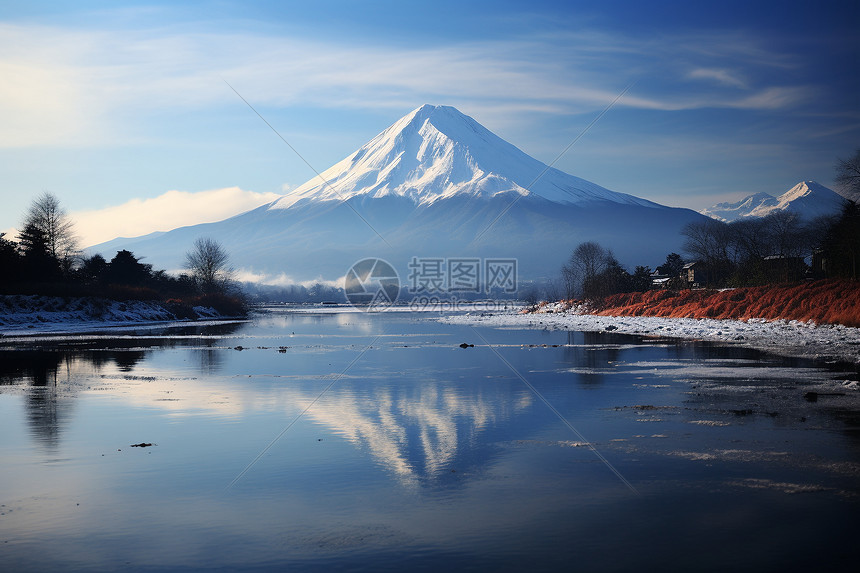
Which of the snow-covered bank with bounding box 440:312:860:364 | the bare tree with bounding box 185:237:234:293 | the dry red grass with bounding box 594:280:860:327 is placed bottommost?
the snow-covered bank with bounding box 440:312:860:364

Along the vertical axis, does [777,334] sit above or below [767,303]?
below

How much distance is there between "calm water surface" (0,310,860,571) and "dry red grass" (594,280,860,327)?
27.1 meters

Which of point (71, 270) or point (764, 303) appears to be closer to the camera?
point (764, 303)

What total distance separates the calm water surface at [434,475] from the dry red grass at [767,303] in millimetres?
27138

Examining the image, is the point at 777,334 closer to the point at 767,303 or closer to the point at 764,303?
the point at 767,303

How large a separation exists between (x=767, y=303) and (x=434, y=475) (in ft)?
170

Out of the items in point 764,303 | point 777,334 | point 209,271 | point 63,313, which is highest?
point 209,271

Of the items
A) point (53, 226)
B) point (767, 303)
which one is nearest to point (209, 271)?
point (53, 226)

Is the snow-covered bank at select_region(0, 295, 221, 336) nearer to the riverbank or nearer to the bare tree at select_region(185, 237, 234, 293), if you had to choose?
→ the bare tree at select_region(185, 237, 234, 293)

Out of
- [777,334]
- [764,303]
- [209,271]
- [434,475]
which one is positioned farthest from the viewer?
[209,271]

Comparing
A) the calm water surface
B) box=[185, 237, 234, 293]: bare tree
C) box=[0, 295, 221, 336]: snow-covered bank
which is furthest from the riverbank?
box=[185, 237, 234, 293]: bare tree

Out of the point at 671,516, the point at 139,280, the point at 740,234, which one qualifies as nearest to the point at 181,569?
the point at 671,516

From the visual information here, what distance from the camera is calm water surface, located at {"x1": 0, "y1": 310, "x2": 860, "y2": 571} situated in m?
7.93

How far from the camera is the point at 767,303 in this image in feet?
185
